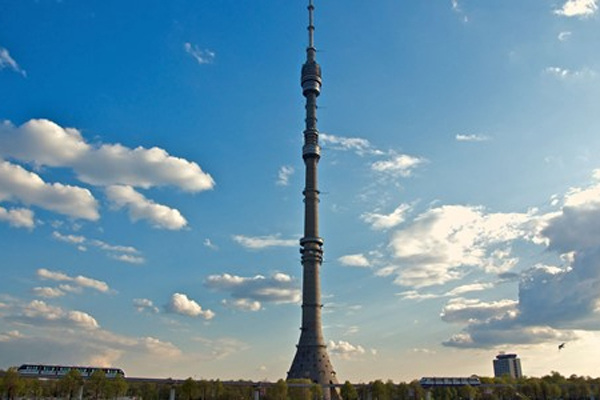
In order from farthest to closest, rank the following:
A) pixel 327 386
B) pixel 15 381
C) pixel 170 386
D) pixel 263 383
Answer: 1. pixel 327 386
2. pixel 263 383
3. pixel 170 386
4. pixel 15 381

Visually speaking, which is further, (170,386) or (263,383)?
(263,383)

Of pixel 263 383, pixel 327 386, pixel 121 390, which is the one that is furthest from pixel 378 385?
pixel 121 390

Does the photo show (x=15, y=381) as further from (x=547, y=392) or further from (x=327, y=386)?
(x=547, y=392)

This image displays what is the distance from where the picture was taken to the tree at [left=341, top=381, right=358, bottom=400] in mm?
160125

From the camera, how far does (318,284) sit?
188000 mm

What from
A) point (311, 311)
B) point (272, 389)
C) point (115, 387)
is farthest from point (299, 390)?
point (115, 387)

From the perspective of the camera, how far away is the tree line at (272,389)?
126500 millimetres

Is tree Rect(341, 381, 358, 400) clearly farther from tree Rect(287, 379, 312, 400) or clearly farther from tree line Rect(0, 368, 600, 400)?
tree Rect(287, 379, 312, 400)

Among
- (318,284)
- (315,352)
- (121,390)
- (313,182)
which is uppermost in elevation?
(313,182)

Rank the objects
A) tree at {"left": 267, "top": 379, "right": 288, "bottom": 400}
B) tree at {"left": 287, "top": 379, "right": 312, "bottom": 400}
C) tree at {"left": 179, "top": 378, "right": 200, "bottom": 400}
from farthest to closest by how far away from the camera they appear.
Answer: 1. tree at {"left": 287, "top": 379, "right": 312, "bottom": 400}
2. tree at {"left": 267, "top": 379, "right": 288, "bottom": 400}
3. tree at {"left": 179, "top": 378, "right": 200, "bottom": 400}

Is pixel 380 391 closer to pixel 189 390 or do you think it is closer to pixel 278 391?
pixel 278 391

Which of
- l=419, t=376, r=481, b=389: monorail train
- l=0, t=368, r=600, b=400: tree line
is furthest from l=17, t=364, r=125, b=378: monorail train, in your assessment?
l=419, t=376, r=481, b=389: monorail train

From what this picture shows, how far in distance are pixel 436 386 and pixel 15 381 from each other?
118084 mm

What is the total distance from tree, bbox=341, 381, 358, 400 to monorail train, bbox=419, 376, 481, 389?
2381 cm
